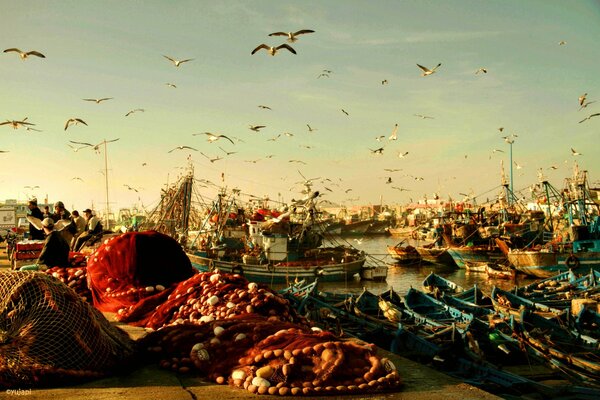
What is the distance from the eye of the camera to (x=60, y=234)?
944cm

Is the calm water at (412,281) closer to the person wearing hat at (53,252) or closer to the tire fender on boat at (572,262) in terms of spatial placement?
the tire fender on boat at (572,262)

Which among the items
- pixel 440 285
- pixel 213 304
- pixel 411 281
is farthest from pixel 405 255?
pixel 213 304

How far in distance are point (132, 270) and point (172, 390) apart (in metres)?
3.61

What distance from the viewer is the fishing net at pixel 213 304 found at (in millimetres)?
6090

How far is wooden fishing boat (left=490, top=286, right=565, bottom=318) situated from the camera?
1398 cm

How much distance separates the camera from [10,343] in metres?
4.33

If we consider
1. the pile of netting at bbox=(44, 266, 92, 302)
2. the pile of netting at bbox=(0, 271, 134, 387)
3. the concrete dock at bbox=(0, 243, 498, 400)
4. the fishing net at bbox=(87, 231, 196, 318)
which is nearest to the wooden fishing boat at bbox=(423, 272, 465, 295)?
the fishing net at bbox=(87, 231, 196, 318)

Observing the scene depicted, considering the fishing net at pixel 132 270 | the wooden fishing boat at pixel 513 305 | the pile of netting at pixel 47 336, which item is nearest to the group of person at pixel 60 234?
the fishing net at pixel 132 270

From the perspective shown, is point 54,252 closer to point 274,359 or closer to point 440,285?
point 274,359

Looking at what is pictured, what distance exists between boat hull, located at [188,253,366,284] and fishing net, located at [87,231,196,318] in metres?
18.2

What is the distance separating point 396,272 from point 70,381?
36.6m

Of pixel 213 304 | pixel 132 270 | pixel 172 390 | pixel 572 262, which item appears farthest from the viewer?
pixel 572 262

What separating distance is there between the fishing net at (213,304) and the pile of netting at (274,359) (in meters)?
0.67

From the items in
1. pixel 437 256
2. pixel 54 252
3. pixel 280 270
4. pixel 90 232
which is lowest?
pixel 437 256
